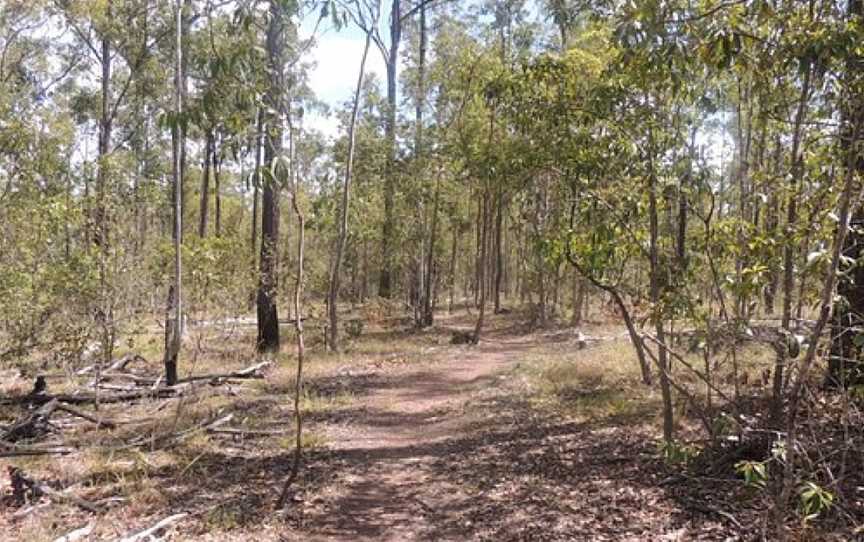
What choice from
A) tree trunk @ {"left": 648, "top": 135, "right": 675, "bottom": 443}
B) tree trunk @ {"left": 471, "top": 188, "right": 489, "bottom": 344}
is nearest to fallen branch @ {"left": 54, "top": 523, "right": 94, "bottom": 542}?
tree trunk @ {"left": 648, "top": 135, "right": 675, "bottom": 443}

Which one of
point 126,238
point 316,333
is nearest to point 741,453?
point 126,238

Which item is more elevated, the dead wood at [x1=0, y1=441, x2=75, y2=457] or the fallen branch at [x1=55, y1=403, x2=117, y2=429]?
the fallen branch at [x1=55, y1=403, x2=117, y2=429]

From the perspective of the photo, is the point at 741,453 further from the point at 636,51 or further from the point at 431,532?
the point at 636,51

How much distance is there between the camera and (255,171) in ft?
17.3

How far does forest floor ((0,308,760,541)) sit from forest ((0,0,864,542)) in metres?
0.04

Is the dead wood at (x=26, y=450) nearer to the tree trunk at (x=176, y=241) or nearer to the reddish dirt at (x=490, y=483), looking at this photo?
the tree trunk at (x=176, y=241)

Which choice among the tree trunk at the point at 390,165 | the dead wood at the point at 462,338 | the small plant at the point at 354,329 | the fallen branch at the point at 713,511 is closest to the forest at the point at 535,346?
the fallen branch at the point at 713,511

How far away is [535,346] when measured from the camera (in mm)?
17766

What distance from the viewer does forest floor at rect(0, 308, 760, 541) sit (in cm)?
580

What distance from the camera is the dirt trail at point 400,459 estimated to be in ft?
20.3

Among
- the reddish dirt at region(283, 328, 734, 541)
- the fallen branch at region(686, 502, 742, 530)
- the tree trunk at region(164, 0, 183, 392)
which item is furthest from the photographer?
the tree trunk at region(164, 0, 183, 392)

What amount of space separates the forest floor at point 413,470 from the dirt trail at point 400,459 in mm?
25

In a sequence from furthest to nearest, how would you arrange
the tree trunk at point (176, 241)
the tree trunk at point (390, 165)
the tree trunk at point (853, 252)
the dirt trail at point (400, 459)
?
the tree trunk at point (390, 165), the tree trunk at point (176, 241), the dirt trail at point (400, 459), the tree trunk at point (853, 252)

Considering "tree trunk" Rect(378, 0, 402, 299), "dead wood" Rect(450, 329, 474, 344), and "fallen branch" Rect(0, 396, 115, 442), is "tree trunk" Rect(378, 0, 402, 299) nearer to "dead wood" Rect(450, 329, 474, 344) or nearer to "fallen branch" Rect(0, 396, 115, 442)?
"dead wood" Rect(450, 329, 474, 344)
